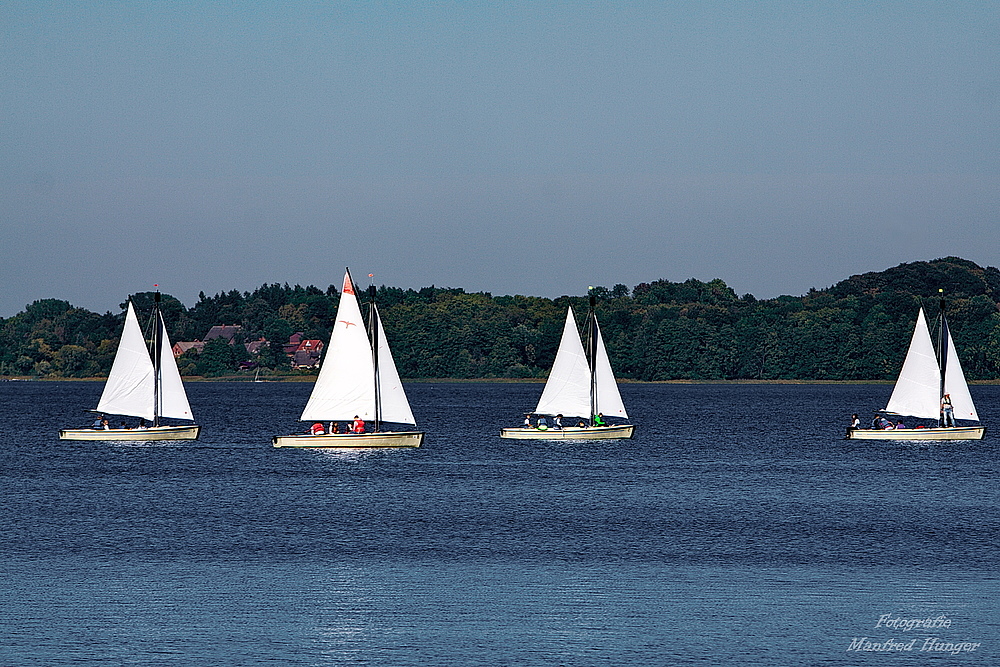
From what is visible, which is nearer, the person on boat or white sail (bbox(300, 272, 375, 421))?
white sail (bbox(300, 272, 375, 421))

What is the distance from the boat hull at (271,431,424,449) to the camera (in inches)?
3337

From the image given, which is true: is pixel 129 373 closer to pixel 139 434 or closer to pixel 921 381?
pixel 139 434

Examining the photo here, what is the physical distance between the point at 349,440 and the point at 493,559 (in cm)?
4104

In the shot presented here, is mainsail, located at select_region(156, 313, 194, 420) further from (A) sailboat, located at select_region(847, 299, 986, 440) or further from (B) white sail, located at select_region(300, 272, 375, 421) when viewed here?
(A) sailboat, located at select_region(847, 299, 986, 440)

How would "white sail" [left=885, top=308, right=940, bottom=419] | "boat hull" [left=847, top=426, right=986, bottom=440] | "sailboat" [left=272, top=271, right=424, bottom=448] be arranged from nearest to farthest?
1. "sailboat" [left=272, top=271, right=424, bottom=448]
2. "boat hull" [left=847, top=426, right=986, bottom=440]
3. "white sail" [left=885, top=308, right=940, bottom=419]

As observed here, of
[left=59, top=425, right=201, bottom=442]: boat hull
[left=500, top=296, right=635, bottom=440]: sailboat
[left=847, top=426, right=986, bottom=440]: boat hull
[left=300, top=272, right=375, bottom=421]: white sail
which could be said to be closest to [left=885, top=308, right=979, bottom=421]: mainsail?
[left=847, top=426, right=986, bottom=440]: boat hull

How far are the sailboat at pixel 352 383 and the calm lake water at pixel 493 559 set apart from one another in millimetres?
2230

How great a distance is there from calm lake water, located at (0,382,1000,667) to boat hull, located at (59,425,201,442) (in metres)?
2.17

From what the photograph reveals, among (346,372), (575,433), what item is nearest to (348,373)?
(346,372)

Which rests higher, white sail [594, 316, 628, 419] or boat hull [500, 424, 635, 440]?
white sail [594, 316, 628, 419]

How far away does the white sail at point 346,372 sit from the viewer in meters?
84.6

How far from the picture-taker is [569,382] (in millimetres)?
92125

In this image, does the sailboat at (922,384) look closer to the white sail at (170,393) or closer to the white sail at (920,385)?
the white sail at (920,385)

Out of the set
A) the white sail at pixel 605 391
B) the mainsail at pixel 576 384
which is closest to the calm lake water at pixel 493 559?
the mainsail at pixel 576 384
